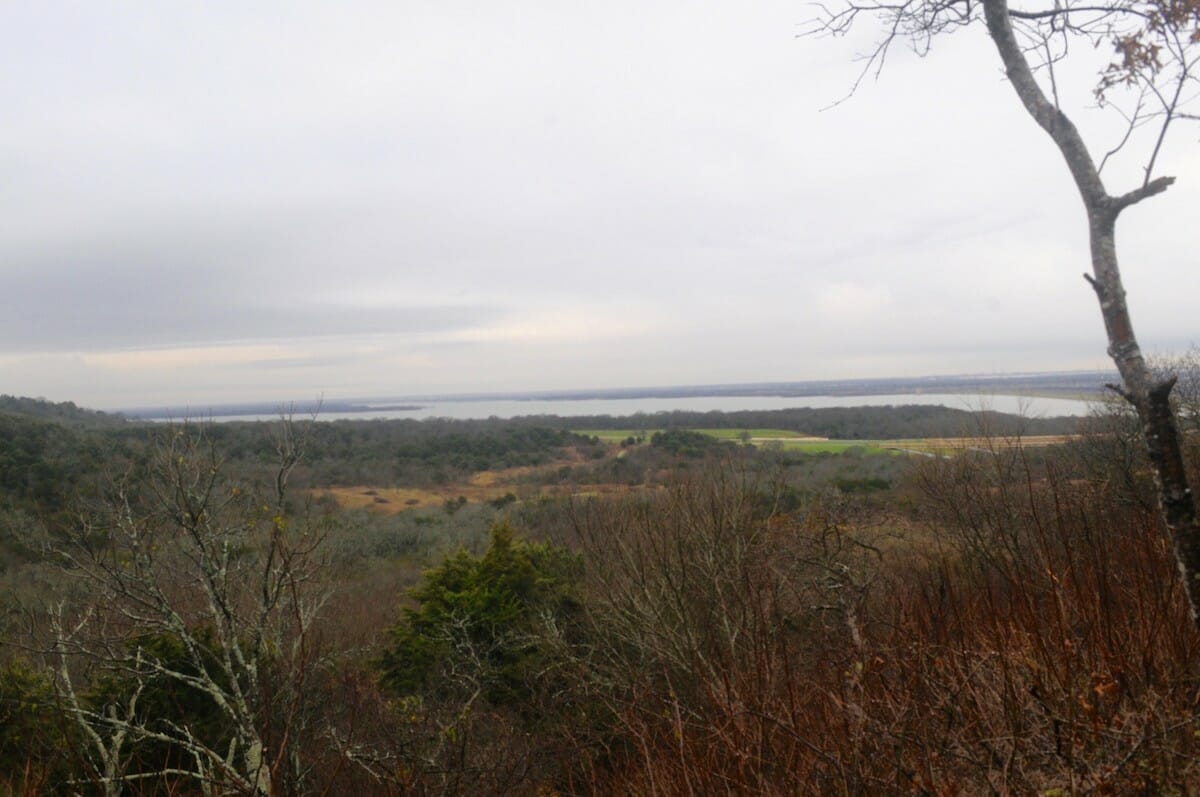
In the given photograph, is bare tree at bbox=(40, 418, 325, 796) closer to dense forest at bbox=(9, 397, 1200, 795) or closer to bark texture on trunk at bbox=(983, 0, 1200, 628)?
dense forest at bbox=(9, 397, 1200, 795)

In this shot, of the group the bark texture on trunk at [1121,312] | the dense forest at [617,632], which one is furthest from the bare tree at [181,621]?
the bark texture on trunk at [1121,312]

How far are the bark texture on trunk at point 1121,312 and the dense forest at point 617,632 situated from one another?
0.46m

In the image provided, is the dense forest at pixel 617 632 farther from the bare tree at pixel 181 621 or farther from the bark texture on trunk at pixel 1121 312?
the bark texture on trunk at pixel 1121 312

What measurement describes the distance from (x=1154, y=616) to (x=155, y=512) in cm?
925

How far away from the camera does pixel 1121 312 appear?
9.86 ft

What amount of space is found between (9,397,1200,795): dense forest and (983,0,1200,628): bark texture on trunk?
1.50 feet

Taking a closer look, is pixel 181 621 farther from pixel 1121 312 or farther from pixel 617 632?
pixel 1121 312

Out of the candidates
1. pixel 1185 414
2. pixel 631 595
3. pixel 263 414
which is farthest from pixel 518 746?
pixel 1185 414

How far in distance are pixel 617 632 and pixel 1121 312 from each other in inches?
383

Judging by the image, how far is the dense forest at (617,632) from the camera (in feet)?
9.18

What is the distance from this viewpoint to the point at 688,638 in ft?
30.9

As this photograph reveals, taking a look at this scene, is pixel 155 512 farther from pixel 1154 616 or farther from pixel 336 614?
pixel 336 614

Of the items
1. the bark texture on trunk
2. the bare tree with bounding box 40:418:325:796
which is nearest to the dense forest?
the bare tree with bounding box 40:418:325:796

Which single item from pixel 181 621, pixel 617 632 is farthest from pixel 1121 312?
pixel 617 632
